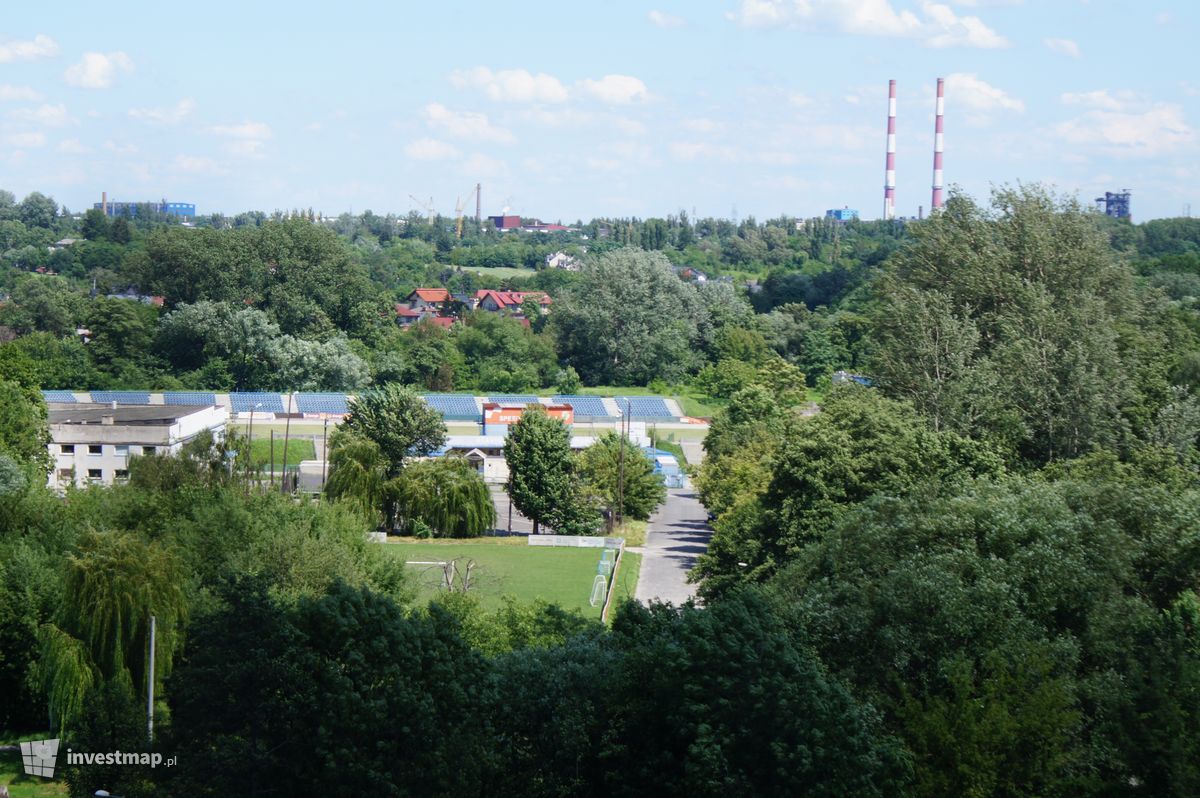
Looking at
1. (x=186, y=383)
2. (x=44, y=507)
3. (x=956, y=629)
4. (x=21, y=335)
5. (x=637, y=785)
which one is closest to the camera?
(x=637, y=785)

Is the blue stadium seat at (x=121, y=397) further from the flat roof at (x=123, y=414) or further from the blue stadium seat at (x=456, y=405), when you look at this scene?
the blue stadium seat at (x=456, y=405)

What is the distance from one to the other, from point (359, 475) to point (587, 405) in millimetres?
21845

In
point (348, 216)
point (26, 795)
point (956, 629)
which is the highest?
point (348, 216)

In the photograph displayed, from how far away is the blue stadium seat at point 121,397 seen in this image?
52969 millimetres

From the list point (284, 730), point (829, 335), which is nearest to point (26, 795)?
point (284, 730)

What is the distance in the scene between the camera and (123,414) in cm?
4209

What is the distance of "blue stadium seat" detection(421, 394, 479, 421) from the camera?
5306cm

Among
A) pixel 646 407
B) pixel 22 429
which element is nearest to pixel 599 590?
pixel 22 429

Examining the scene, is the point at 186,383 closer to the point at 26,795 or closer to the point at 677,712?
the point at 26,795

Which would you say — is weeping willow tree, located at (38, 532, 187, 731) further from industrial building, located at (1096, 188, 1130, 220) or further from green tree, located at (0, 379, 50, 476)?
industrial building, located at (1096, 188, 1130, 220)

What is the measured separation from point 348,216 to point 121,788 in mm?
141709

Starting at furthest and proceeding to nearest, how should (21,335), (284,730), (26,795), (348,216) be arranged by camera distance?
(348,216) → (21,335) → (26,795) → (284,730)

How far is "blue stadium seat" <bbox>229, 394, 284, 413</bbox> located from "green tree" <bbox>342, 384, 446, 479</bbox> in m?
17.1

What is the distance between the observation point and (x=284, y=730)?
11.6 meters
